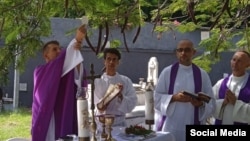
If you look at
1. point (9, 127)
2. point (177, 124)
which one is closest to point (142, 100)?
point (9, 127)

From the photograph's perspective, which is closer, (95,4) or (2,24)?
(2,24)

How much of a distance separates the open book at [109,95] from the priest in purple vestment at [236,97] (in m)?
1.14

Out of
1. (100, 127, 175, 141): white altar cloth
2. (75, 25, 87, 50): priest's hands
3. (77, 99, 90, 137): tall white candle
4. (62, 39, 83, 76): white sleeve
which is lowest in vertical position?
(100, 127, 175, 141): white altar cloth

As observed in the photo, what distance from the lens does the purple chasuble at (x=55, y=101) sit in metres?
3.97

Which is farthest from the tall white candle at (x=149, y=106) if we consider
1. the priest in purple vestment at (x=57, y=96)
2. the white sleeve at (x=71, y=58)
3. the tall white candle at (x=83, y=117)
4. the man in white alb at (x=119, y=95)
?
the tall white candle at (x=83, y=117)

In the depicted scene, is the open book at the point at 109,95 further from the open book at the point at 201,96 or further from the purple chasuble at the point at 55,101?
the open book at the point at 201,96

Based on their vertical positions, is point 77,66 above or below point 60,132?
above

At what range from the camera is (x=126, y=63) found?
1302 cm

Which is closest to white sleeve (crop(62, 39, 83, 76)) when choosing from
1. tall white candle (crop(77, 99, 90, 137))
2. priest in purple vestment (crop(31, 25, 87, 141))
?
priest in purple vestment (crop(31, 25, 87, 141))

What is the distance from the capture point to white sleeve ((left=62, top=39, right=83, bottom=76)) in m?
3.91

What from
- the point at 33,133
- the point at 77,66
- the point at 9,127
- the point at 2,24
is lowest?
the point at 9,127

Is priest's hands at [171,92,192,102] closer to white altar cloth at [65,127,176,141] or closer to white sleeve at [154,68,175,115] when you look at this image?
white sleeve at [154,68,175,115]

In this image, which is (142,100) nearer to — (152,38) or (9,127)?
(9,127)

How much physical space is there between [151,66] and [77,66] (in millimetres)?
5812
